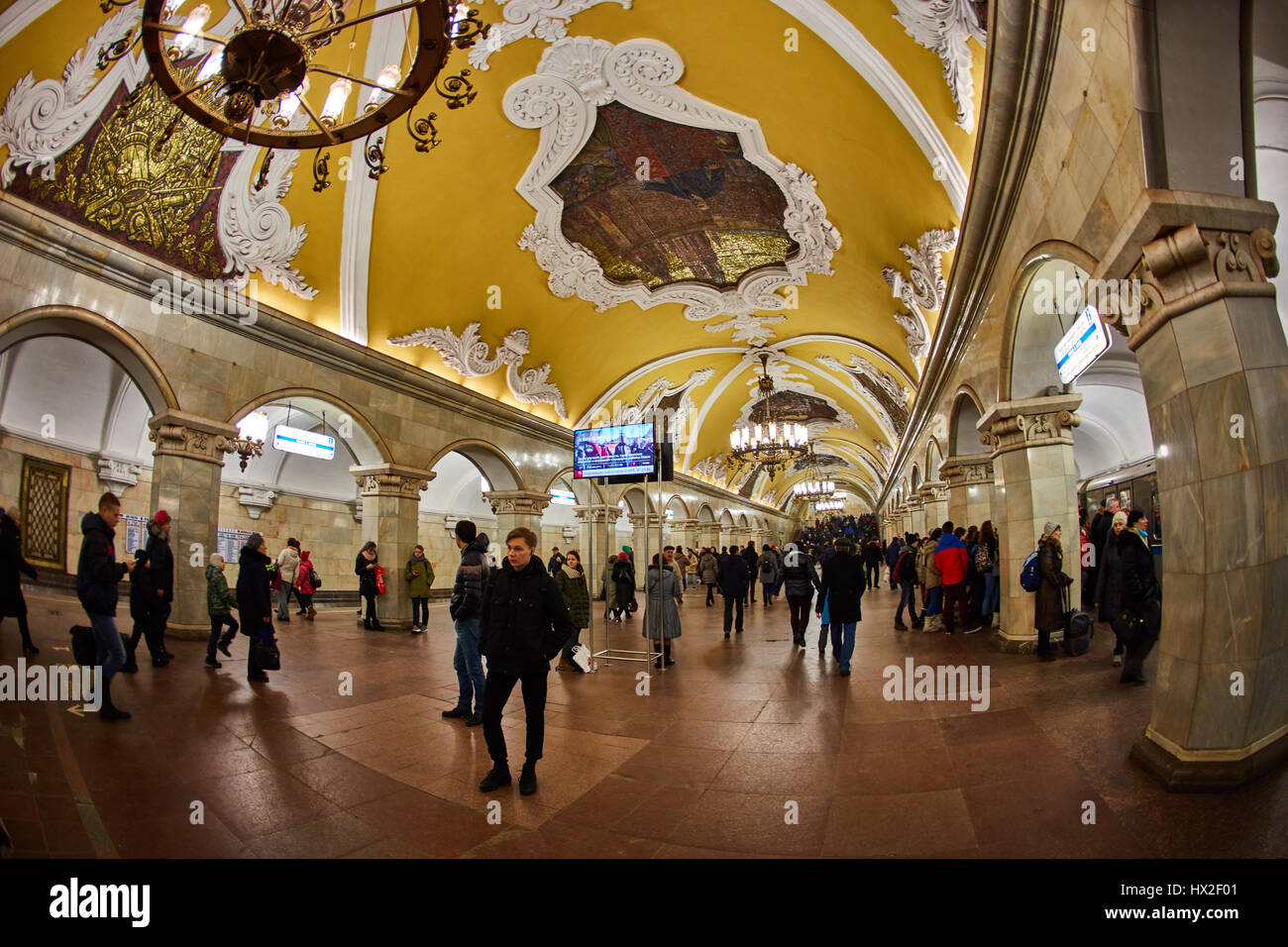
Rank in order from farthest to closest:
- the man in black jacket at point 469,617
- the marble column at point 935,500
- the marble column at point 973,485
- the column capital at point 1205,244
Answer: the marble column at point 935,500, the marble column at point 973,485, the man in black jacket at point 469,617, the column capital at point 1205,244

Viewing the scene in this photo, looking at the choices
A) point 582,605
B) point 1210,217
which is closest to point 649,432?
Result: point 582,605

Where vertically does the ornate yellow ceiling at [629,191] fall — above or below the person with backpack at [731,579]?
above

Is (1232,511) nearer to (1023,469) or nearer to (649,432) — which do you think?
(1023,469)

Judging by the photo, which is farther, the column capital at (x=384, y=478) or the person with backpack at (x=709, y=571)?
the person with backpack at (x=709, y=571)

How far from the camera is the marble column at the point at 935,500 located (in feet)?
41.6

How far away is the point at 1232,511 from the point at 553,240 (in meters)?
9.66

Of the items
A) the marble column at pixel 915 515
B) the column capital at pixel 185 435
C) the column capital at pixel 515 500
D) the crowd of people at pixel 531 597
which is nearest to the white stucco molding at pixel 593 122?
the column capital at pixel 515 500

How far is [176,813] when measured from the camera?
2658mm

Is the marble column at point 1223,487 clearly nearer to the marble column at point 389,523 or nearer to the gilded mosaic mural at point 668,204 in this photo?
the gilded mosaic mural at point 668,204

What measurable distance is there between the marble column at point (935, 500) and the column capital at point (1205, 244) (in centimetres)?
1013

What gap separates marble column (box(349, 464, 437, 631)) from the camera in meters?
9.46

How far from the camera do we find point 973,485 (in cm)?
916

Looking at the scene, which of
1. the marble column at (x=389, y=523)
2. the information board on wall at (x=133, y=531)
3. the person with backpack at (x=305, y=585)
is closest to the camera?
the marble column at (x=389, y=523)

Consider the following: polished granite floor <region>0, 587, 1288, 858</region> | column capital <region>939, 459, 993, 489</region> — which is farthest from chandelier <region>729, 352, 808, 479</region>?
polished granite floor <region>0, 587, 1288, 858</region>
